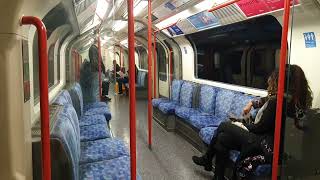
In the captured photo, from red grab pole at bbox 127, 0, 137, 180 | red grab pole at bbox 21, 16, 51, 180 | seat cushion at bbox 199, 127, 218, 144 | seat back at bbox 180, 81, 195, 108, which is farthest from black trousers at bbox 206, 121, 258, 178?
seat back at bbox 180, 81, 195, 108

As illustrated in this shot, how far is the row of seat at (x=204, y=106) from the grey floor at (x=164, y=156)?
1.39 ft

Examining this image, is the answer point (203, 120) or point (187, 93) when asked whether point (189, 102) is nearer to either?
point (187, 93)

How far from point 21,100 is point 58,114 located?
129 centimetres

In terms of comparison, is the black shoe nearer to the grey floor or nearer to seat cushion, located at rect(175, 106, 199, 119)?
the grey floor

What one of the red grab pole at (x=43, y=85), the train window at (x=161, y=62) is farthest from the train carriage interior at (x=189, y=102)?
the train window at (x=161, y=62)

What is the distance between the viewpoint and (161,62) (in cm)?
975

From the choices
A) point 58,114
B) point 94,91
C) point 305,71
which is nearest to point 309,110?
point 305,71

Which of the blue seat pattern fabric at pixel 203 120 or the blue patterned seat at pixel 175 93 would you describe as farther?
the blue patterned seat at pixel 175 93

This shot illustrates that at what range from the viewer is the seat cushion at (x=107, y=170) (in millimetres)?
2780

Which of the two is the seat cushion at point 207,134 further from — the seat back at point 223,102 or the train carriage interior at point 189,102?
the seat back at point 223,102

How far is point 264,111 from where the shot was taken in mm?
3221

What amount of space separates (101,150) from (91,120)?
1.74m

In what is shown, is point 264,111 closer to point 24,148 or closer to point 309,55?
point 309,55

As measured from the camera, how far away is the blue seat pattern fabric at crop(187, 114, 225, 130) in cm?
495
